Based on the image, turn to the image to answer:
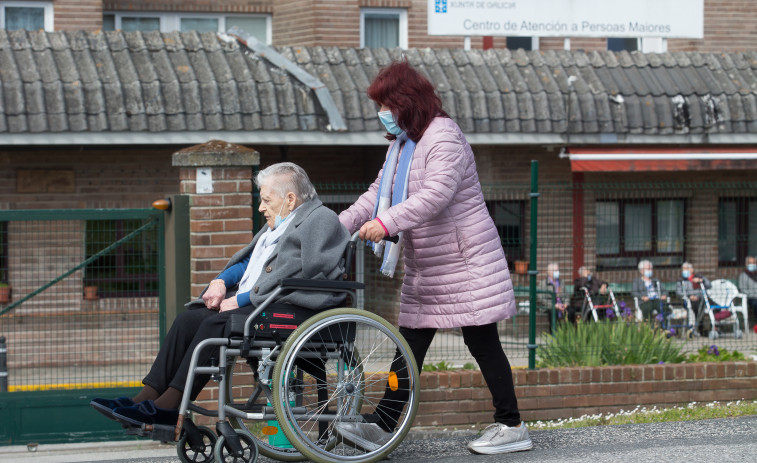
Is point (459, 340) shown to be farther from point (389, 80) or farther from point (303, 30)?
point (303, 30)

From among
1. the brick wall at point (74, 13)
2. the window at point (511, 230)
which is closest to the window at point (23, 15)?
the brick wall at point (74, 13)

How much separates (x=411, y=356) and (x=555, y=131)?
8.93 meters

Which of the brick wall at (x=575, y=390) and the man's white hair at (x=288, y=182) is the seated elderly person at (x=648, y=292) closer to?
the brick wall at (x=575, y=390)

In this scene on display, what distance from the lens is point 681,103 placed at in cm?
1430

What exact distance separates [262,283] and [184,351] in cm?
46

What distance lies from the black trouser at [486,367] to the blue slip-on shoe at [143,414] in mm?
1023

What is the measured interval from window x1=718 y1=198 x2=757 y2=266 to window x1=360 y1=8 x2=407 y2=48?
8.91 meters

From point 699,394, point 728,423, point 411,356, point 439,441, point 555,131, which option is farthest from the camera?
point 555,131

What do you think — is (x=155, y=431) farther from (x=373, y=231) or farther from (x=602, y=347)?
(x=602, y=347)

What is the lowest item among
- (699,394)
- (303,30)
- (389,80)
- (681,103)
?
(699,394)

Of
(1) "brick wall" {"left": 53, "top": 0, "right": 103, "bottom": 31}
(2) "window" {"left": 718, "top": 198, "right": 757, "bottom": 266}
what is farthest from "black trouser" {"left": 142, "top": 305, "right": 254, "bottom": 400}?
(1) "brick wall" {"left": 53, "top": 0, "right": 103, "bottom": 31}

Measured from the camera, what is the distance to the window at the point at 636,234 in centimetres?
858

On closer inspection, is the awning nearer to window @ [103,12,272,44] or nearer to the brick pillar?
window @ [103,12,272,44]

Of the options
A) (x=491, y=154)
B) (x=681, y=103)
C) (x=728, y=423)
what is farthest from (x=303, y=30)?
(x=728, y=423)
